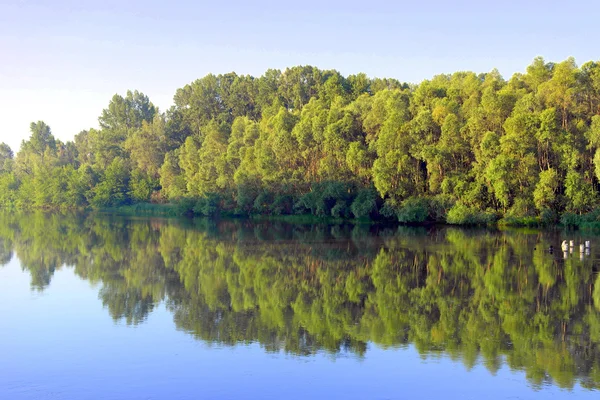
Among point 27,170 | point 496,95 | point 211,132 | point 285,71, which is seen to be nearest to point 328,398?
point 496,95

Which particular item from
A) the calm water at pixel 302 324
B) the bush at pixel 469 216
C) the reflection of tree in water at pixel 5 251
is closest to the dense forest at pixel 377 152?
the bush at pixel 469 216

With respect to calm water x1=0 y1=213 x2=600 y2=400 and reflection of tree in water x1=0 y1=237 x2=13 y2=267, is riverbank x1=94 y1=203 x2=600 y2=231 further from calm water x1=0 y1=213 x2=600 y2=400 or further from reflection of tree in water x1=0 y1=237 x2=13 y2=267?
reflection of tree in water x1=0 y1=237 x2=13 y2=267

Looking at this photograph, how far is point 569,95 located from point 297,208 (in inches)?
977

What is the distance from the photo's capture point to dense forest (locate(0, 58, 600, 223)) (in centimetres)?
4456

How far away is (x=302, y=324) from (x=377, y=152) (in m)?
36.6

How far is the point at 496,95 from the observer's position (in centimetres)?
4678

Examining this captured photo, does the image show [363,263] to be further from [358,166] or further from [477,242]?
[358,166]

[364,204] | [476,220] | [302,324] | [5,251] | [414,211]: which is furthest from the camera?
[364,204]

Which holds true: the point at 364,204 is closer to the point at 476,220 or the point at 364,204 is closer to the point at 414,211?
the point at 414,211

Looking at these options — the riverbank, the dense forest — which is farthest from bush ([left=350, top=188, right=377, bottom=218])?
the riverbank

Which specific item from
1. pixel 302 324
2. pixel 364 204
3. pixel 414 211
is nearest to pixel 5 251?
pixel 302 324

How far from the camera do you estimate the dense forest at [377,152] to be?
146 feet

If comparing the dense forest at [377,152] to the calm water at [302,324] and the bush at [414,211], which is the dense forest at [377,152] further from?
the calm water at [302,324]

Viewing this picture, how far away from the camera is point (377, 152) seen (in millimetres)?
52031
